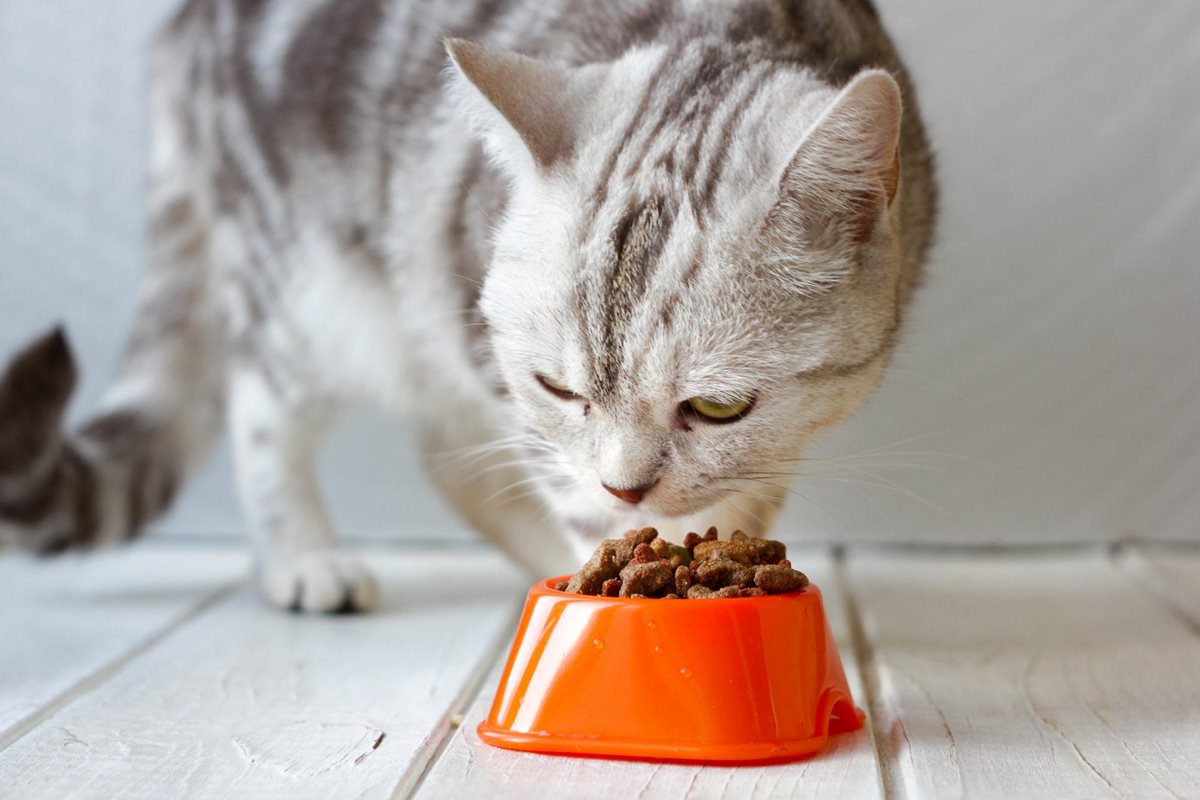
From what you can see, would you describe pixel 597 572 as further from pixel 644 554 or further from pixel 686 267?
pixel 686 267

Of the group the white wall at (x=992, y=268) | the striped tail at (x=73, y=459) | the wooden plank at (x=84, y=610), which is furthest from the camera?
the white wall at (x=992, y=268)

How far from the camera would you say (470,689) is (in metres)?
1.42

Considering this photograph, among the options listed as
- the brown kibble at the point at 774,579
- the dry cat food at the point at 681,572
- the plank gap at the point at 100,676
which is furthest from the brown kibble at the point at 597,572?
the plank gap at the point at 100,676

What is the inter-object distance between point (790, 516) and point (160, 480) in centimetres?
111

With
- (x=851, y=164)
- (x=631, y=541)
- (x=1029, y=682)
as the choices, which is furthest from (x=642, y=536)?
(x=1029, y=682)

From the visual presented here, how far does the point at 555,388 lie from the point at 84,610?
93cm

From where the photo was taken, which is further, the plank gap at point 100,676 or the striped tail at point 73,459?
the striped tail at point 73,459

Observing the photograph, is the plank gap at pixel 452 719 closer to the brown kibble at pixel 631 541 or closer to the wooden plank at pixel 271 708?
the wooden plank at pixel 271 708

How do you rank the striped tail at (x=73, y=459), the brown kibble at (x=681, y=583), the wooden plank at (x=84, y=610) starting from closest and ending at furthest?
the brown kibble at (x=681, y=583), the wooden plank at (x=84, y=610), the striped tail at (x=73, y=459)

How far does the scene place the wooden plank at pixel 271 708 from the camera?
1.12 m

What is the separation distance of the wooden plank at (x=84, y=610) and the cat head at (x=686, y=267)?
24.6 inches

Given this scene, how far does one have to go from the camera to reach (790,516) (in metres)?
2.35

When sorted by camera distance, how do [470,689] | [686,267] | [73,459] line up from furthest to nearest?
1. [73,459]
2. [470,689]
3. [686,267]

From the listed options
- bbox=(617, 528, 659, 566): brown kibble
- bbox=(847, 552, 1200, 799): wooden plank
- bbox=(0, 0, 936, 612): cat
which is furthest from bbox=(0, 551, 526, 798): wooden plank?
bbox=(847, 552, 1200, 799): wooden plank
